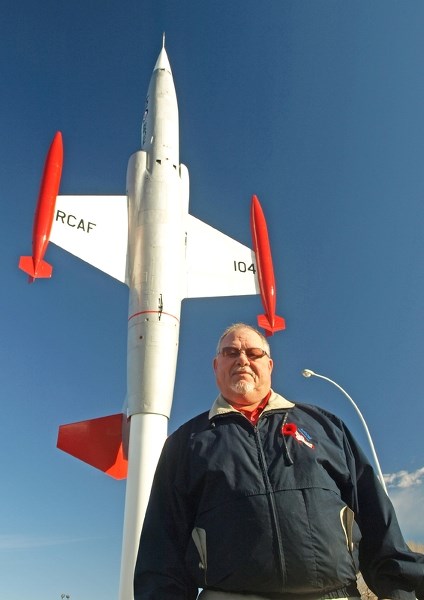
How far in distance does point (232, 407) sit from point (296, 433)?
0.40 m

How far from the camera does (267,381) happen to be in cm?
310

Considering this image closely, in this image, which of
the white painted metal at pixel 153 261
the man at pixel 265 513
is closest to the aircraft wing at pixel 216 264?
the white painted metal at pixel 153 261

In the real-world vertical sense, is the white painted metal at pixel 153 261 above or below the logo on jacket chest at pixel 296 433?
above

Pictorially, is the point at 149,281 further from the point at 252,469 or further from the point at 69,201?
the point at 252,469

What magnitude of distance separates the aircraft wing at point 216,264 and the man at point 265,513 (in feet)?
30.3

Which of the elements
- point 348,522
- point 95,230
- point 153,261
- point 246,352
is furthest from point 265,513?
point 95,230

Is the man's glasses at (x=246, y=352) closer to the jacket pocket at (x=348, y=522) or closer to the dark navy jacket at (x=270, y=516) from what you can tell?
the dark navy jacket at (x=270, y=516)

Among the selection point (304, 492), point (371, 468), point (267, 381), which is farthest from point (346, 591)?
point (267, 381)

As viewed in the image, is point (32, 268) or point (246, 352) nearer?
point (246, 352)

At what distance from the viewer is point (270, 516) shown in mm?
2402

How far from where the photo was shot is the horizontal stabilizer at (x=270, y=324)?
1177 centimetres

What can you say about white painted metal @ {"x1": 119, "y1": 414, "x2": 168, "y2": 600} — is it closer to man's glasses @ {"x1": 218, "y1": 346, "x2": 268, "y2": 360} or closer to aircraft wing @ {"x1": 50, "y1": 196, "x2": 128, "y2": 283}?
aircraft wing @ {"x1": 50, "y1": 196, "x2": 128, "y2": 283}

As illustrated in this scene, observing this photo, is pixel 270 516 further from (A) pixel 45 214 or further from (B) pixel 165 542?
(A) pixel 45 214

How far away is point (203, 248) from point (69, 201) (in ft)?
11.8
